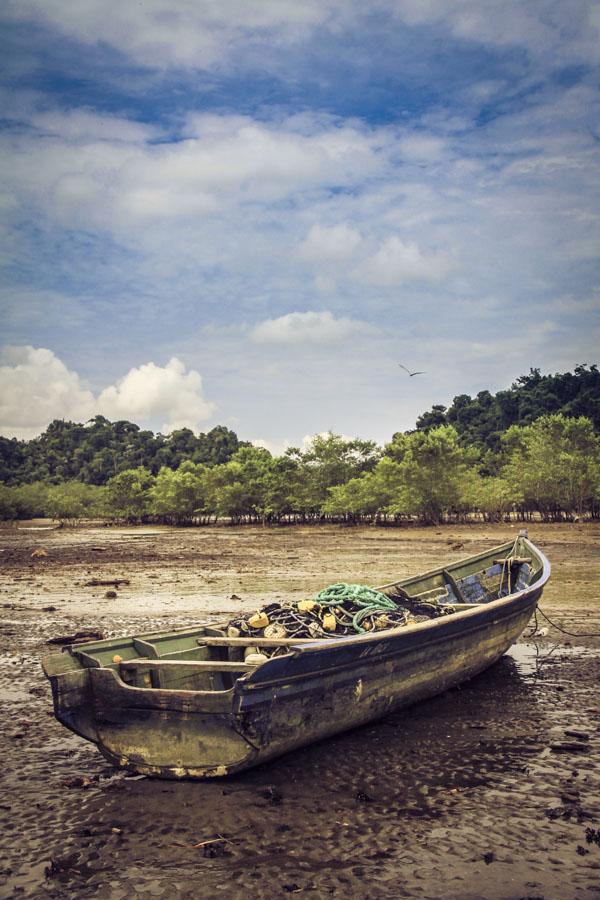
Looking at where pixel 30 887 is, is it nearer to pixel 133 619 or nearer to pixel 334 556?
pixel 133 619

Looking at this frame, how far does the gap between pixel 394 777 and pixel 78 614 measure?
988 centimetres

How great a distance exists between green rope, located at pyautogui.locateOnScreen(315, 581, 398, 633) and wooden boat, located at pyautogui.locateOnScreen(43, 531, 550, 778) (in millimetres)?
871

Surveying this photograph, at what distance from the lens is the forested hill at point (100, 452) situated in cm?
10312

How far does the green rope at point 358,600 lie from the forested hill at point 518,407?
66309mm

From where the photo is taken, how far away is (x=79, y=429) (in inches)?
4683

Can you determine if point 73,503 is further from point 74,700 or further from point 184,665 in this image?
point 74,700

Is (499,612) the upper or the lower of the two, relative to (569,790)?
upper

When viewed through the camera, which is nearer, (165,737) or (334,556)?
(165,737)

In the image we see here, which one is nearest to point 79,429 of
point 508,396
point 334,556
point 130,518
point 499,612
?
point 130,518

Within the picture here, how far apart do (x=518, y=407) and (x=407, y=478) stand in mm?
34724

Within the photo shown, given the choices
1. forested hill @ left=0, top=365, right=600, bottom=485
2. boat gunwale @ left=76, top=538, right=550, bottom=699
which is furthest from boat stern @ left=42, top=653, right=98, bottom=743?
forested hill @ left=0, top=365, right=600, bottom=485

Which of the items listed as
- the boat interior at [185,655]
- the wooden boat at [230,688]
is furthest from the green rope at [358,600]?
the boat interior at [185,655]

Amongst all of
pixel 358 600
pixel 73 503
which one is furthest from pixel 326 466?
pixel 358 600

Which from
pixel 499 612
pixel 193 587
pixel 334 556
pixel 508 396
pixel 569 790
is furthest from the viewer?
pixel 508 396
